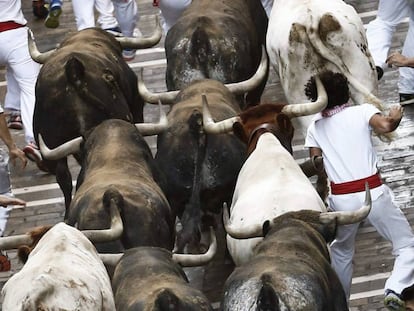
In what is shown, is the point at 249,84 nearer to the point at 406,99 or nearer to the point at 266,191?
the point at 266,191

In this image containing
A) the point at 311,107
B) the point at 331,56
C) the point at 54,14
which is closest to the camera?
the point at 311,107

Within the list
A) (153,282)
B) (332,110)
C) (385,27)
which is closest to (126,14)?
(385,27)

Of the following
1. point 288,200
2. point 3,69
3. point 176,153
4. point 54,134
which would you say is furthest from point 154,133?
point 3,69

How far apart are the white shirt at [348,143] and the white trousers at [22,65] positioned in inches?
221

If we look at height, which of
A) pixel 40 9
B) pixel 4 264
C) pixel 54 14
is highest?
pixel 4 264

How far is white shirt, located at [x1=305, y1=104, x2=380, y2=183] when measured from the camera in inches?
527

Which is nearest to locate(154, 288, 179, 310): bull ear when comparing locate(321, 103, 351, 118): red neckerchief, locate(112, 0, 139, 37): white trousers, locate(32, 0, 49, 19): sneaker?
locate(321, 103, 351, 118): red neckerchief

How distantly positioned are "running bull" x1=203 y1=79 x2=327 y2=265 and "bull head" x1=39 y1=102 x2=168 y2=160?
58 cm

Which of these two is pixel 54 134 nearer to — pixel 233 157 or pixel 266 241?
pixel 233 157

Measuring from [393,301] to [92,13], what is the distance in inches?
299

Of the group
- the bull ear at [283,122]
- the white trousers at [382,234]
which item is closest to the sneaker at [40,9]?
the bull ear at [283,122]

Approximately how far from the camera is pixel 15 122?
19656mm

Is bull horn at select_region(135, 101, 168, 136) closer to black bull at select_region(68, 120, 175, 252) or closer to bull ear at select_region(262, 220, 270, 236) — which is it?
black bull at select_region(68, 120, 175, 252)

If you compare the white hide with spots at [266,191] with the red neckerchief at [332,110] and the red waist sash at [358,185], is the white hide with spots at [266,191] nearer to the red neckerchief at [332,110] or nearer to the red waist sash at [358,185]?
the red waist sash at [358,185]
